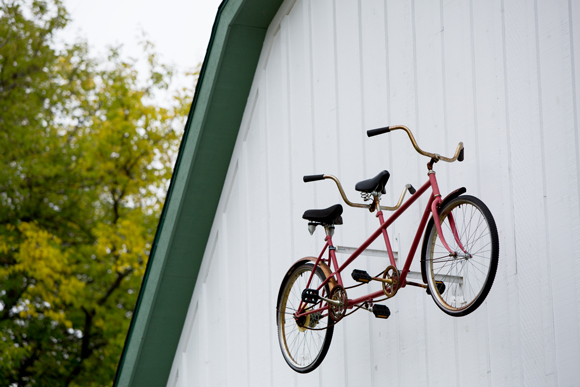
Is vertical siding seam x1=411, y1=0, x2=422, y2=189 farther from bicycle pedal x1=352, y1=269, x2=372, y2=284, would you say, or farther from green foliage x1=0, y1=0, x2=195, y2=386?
green foliage x1=0, y1=0, x2=195, y2=386

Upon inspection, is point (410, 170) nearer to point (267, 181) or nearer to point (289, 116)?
point (289, 116)

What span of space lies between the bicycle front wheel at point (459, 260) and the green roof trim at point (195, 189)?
2.26 metres

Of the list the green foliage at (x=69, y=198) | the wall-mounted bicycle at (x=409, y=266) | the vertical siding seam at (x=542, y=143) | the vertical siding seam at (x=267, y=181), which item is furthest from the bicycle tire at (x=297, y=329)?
the green foliage at (x=69, y=198)

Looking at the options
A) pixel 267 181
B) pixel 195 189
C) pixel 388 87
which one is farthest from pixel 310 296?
pixel 195 189

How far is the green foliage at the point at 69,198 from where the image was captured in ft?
43.0

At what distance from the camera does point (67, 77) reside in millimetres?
15969

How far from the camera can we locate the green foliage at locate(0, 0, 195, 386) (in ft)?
43.0

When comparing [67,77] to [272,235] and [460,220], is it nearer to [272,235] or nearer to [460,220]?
[272,235]

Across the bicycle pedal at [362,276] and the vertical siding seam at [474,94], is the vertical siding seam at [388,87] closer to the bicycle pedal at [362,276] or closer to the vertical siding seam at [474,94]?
the bicycle pedal at [362,276]

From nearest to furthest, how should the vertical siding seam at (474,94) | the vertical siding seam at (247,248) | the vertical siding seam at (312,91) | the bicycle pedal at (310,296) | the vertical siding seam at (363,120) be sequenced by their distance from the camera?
the vertical siding seam at (474,94) < the bicycle pedal at (310,296) < the vertical siding seam at (363,120) < the vertical siding seam at (312,91) < the vertical siding seam at (247,248)

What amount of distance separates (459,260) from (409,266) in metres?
0.31

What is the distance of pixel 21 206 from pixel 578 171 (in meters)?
12.2

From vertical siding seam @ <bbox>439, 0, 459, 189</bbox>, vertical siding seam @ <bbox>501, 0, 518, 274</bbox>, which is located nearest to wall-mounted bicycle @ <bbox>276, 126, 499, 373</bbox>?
vertical siding seam @ <bbox>501, 0, 518, 274</bbox>

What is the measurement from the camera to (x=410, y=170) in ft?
12.1
